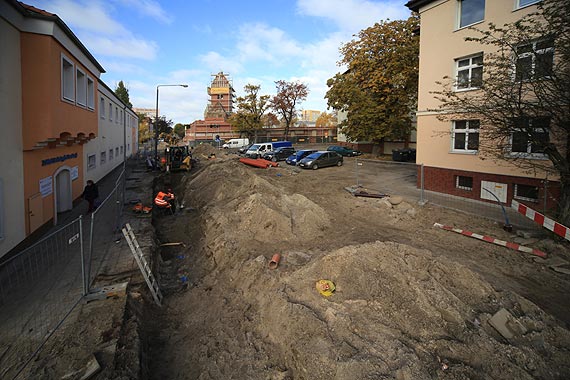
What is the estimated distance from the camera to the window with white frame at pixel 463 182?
13974 millimetres

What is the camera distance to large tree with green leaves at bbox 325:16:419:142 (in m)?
26.9

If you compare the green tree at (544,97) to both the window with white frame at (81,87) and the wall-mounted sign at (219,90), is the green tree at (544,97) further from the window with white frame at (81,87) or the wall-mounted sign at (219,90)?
the wall-mounted sign at (219,90)

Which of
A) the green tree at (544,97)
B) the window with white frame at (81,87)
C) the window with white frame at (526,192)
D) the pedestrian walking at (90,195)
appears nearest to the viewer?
the green tree at (544,97)

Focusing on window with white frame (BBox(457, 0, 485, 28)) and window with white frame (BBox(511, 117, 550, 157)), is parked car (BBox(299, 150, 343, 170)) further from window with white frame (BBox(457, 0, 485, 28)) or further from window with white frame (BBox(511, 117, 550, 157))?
window with white frame (BBox(511, 117, 550, 157))

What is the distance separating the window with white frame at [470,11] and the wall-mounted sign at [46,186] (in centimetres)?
1864

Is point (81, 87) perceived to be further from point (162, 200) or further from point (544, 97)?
point (544, 97)

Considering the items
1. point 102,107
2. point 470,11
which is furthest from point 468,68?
point 102,107

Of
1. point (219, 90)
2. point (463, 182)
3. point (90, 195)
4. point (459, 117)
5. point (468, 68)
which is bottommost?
point (90, 195)

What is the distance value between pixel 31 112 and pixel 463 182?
56.5 ft

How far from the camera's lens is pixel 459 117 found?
13508mm

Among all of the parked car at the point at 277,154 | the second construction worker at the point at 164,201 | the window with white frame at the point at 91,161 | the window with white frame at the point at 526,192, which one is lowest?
the second construction worker at the point at 164,201

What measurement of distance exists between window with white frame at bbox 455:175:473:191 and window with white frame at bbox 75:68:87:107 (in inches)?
686

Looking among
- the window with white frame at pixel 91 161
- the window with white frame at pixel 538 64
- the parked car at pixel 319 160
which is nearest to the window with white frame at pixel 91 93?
the window with white frame at pixel 91 161

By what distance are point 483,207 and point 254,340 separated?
39.1ft
